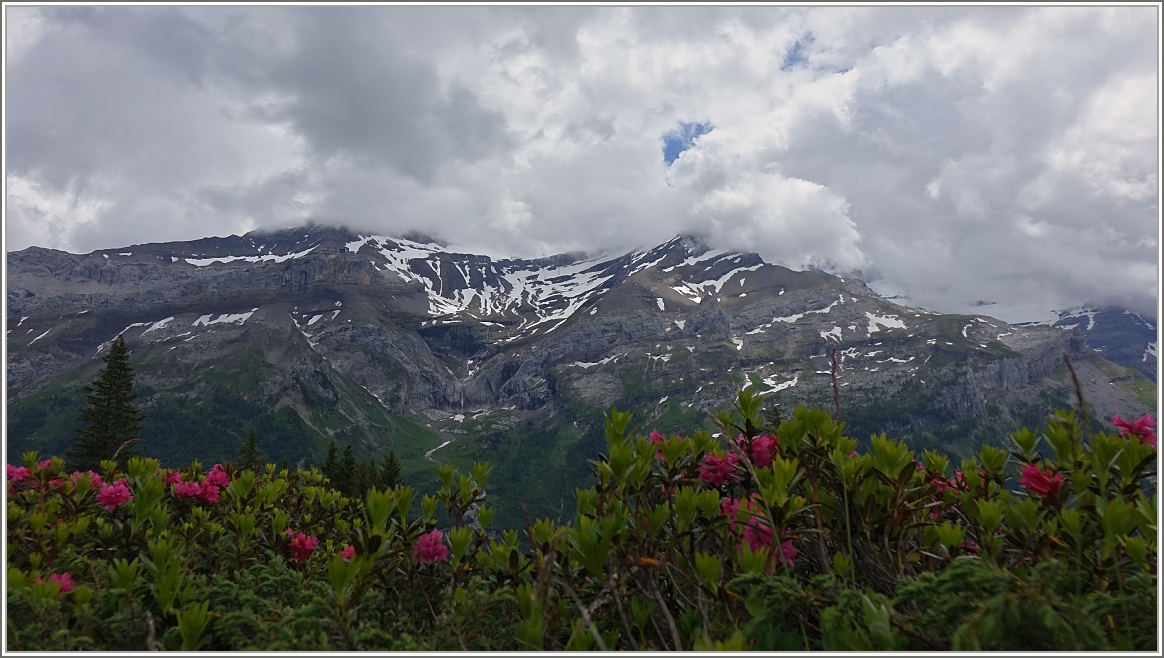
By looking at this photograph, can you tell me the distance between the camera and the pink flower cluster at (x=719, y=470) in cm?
381

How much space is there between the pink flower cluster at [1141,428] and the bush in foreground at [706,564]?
22mm

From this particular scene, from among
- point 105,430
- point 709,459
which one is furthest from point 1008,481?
point 105,430

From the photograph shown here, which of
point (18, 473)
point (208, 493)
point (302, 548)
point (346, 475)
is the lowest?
point (346, 475)

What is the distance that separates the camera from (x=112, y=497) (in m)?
4.72

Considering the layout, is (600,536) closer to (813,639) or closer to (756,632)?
(756,632)

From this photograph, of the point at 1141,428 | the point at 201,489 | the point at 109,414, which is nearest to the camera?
the point at 1141,428

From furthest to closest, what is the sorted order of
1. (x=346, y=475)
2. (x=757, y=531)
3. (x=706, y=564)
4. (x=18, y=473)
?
1. (x=346, y=475)
2. (x=18, y=473)
3. (x=757, y=531)
4. (x=706, y=564)

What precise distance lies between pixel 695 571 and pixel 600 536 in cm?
60

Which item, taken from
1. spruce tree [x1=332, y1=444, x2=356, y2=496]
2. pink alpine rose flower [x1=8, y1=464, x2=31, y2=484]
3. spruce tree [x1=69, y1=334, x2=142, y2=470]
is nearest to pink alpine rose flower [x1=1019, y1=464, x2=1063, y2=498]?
pink alpine rose flower [x1=8, y1=464, x2=31, y2=484]

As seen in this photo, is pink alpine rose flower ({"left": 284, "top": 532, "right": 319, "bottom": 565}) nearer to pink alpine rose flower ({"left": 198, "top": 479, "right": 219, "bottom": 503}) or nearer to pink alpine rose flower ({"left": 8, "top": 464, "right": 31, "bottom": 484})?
pink alpine rose flower ({"left": 198, "top": 479, "right": 219, "bottom": 503})

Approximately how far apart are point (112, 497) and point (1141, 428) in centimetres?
783

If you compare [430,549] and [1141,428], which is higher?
[1141,428]

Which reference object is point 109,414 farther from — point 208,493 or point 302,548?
point 302,548

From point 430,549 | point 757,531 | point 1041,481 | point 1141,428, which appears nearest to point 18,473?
point 430,549
